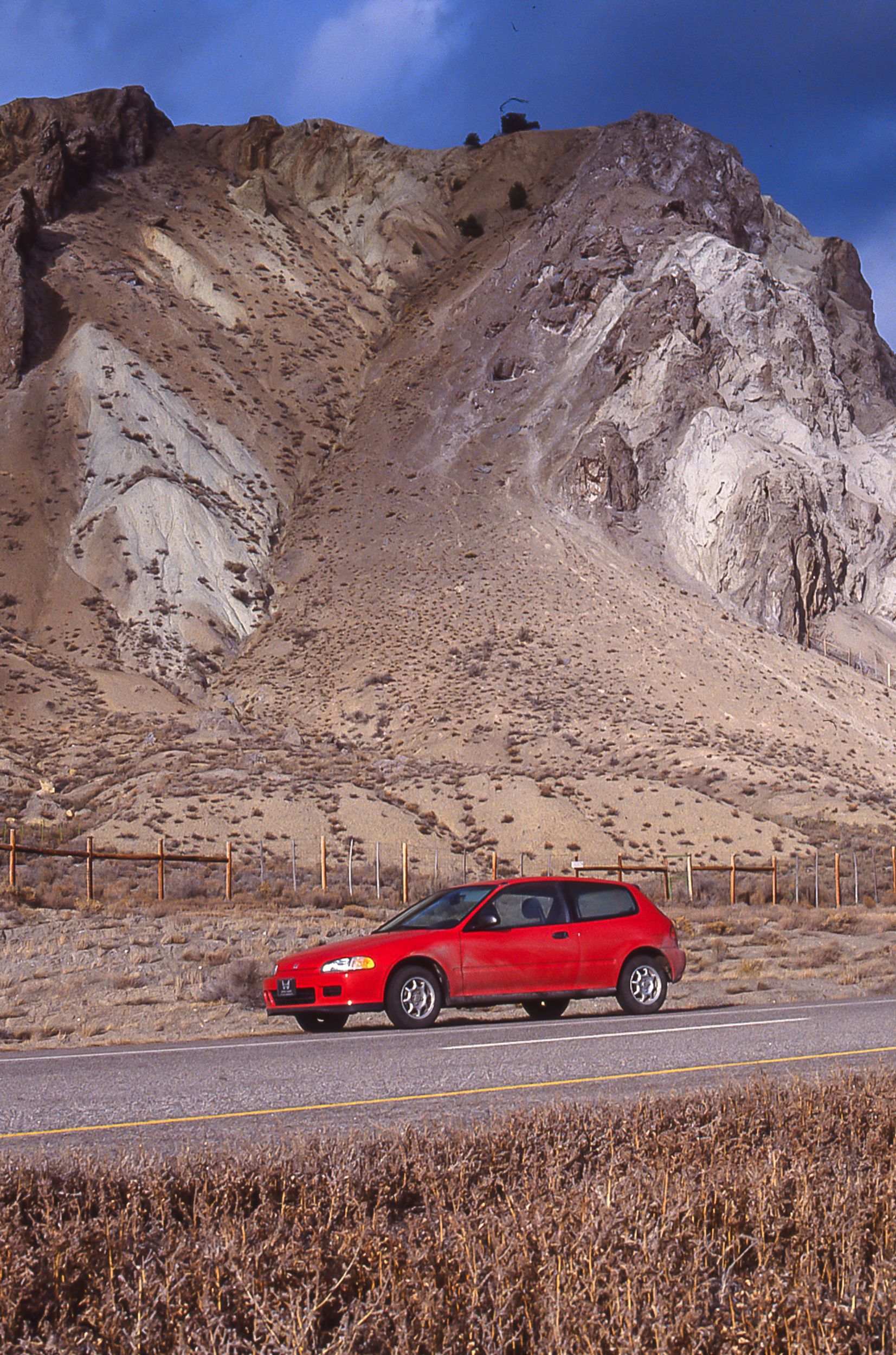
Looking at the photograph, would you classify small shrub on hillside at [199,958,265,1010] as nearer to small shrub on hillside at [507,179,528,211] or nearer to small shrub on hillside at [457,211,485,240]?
small shrub on hillside at [457,211,485,240]

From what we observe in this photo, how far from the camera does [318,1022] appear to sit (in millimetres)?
13547

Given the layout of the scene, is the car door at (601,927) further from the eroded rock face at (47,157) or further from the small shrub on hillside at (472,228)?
the small shrub on hillside at (472,228)

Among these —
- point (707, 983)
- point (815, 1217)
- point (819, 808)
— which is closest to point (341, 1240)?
point (815, 1217)

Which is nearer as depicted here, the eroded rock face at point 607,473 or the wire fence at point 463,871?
the wire fence at point 463,871

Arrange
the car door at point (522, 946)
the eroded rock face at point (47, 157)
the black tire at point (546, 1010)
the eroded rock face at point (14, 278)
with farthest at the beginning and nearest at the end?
1. the eroded rock face at point (47, 157)
2. the eroded rock face at point (14, 278)
3. the black tire at point (546, 1010)
4. the car door at point (522, 946)

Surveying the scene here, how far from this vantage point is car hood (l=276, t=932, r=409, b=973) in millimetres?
12148

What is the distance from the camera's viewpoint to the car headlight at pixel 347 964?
12125mm

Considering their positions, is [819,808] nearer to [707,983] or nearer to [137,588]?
[707,983]

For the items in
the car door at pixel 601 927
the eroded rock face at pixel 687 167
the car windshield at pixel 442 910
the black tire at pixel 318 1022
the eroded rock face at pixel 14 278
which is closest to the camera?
the black tire at pixel 318 1022

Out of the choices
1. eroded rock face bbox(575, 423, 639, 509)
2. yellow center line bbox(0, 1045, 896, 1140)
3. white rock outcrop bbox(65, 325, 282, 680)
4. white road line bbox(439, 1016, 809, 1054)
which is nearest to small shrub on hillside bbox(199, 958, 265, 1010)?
white road line bbox(439, 1016, 809, 1054)

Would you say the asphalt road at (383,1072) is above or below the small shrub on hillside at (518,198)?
below

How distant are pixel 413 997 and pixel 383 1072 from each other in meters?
3.08

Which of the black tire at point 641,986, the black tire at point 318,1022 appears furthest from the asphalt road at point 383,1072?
the black tire at point 641,986

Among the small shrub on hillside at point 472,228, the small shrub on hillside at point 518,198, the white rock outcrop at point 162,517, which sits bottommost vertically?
the white rock outcrop at point 162,517
